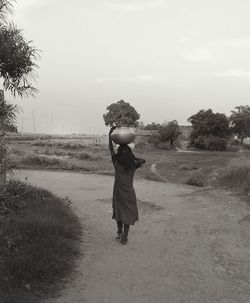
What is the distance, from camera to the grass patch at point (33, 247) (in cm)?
565

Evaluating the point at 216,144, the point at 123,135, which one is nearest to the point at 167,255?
the point at 123,135

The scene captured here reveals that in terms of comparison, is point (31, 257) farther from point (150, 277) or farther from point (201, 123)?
point (201, 123)

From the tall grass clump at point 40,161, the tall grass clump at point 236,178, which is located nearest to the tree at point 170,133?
the tall grass clump at point 40,161

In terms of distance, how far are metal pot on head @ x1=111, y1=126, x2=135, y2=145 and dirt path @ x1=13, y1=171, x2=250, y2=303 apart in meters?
1.78

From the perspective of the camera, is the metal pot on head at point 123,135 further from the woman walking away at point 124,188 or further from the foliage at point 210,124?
the foliage at point 210,124

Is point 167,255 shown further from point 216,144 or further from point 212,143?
point 212,143

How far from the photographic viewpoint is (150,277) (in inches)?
250

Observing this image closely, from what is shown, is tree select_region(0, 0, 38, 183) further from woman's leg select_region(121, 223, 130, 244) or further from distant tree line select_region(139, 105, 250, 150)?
distant tree line select_region(139, 105, 250, 150)

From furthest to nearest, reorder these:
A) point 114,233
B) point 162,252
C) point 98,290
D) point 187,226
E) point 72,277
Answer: point 187,226
point 114,233
point 162,252
point 72,277
point 98,290

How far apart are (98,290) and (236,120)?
2225 inches

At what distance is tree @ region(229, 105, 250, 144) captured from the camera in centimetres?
5956

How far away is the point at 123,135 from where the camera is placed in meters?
7.84

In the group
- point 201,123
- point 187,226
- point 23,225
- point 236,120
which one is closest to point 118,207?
point 23,225

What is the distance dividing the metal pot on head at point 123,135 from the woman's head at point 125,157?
11 cm
